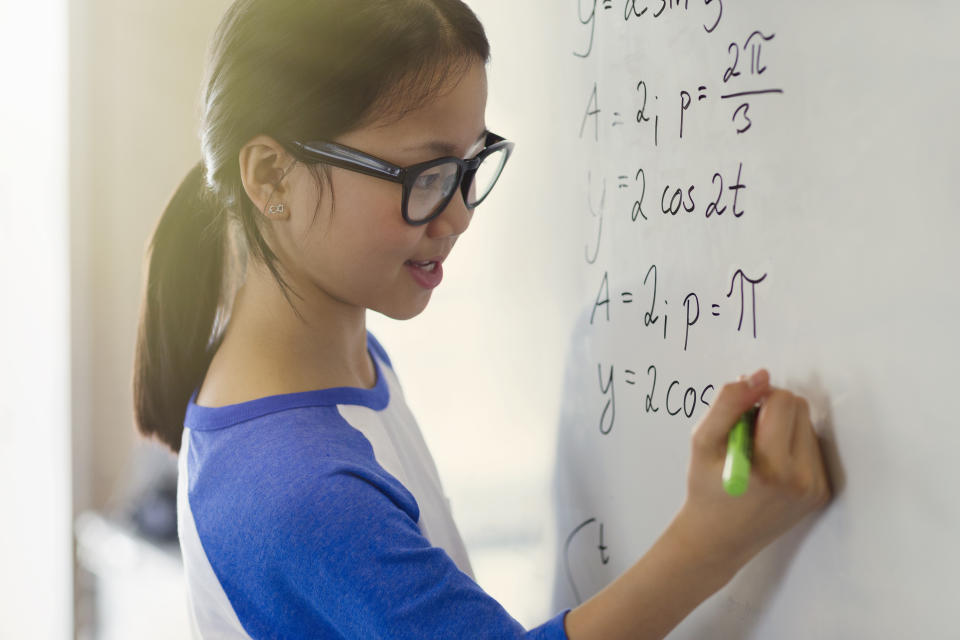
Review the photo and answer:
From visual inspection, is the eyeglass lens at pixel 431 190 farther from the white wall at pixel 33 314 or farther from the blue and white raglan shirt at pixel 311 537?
the white wall at pixel 33 314

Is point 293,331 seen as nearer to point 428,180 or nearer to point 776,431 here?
point 428,180

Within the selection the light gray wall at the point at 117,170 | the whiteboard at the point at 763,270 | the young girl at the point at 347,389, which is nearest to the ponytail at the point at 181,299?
the young girl at the point at 347,389

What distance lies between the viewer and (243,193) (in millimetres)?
618

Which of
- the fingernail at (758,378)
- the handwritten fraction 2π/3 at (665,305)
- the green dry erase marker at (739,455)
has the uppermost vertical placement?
the handwritten fraction 2π/3 at (665,305)

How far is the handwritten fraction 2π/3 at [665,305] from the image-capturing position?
500 mm

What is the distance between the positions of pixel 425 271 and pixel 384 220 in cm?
7

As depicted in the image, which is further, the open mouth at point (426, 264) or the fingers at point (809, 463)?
the open mouth at point (426, 264)

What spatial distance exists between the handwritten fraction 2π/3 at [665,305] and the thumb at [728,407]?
0.04m

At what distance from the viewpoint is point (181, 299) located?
0.75 meters

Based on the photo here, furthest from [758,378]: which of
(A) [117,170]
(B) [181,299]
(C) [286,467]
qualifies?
(A) [117,170]

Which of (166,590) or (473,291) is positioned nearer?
(473,291)

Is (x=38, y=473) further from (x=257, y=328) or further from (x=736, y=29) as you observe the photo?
(x=736, y=29)

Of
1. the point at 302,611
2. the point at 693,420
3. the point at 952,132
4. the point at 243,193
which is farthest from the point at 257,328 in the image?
the point at 952,132

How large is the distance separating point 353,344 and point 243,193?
161 millimetres
